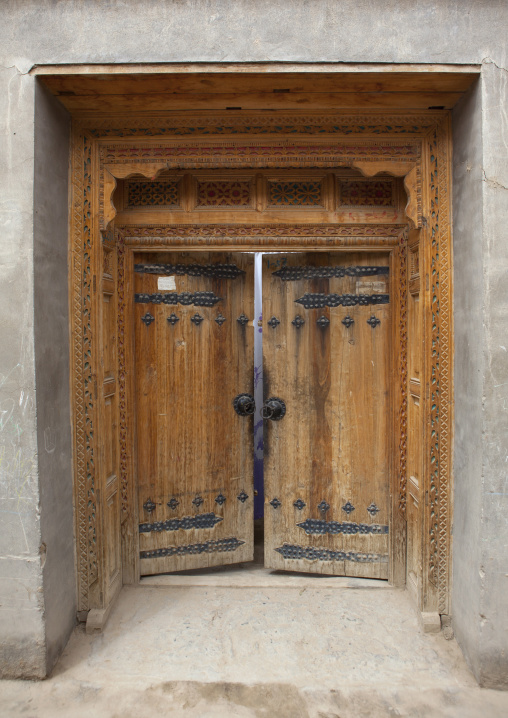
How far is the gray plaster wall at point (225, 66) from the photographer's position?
6.91 feet

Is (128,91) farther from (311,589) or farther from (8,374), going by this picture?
(311,589)

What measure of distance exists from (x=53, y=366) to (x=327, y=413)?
1642 mm

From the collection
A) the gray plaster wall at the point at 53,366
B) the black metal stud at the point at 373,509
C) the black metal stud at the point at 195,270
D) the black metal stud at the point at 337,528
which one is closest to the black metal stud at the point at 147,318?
the black metal stud at the point at 195,270

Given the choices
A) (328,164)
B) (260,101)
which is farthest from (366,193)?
(260,101)

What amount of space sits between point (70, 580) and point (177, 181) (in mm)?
2332

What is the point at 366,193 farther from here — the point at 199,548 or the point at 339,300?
the point at 199,548

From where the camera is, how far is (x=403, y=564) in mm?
2850

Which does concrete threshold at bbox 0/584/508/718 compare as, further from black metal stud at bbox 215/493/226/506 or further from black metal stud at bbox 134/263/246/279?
black metal stud at bbox 134/263/246/279

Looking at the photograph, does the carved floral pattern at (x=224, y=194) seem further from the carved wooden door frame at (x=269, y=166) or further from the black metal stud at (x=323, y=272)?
the black metal stud at (x=323, y=272)

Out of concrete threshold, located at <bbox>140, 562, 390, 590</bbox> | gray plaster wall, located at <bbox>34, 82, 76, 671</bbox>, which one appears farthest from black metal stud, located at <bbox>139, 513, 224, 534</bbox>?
gray plaster wall, located at <bbox>34, 82, 76, 671</bbox>

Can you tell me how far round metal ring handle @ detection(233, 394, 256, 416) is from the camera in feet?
9.94

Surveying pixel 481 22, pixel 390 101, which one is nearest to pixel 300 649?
pixel 390 101

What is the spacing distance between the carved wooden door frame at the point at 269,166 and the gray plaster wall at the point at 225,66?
27cm

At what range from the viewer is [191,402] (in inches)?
117
